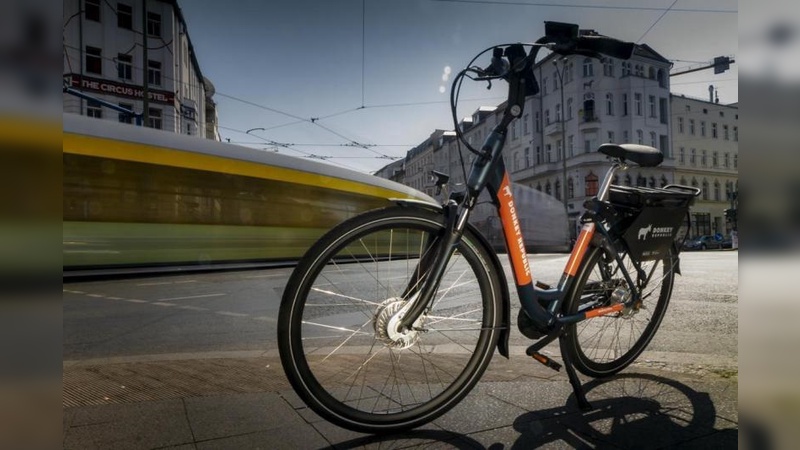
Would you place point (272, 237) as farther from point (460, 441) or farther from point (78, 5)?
point (460, 441)

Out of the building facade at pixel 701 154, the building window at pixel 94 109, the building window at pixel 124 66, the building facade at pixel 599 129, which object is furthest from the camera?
the building window at pixel 94 109

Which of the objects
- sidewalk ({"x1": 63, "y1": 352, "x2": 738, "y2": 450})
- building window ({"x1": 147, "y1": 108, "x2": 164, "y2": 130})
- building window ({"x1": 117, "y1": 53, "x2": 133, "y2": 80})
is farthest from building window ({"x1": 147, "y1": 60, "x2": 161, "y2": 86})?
sidewalk ({"x1": 63, "y1": 352, "x2": 738, "y2": 450})

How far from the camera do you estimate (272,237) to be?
9711mm

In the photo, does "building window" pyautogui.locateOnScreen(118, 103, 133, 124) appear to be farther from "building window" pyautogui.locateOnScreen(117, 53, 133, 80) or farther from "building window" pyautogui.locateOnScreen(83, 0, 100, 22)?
"building window" pyautogui.locateOnScreen(83, 0, 100, 22)

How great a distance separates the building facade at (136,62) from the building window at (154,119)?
0.07 ft

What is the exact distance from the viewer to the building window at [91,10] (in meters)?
3.77

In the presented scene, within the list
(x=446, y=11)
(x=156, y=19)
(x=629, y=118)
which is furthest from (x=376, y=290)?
(x=156, y=19)

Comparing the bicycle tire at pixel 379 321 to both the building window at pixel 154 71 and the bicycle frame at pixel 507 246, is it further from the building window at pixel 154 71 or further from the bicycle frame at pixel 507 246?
the building window at pixel 154 71

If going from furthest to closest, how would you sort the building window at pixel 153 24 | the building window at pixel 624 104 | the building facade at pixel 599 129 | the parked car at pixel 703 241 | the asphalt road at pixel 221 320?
the building window at pixel 153 24, the asphalt road at pixel 221 320, the building window at pixel 624 104, the parked car at pixel 703 241, the building facade at pixel 599 129

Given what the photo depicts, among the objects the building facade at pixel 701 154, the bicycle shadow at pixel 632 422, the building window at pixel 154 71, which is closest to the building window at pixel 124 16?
the building window at pixel 154 71

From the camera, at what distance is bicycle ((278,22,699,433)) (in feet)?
5.71

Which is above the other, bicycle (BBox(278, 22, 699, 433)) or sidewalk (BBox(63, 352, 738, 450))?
bicycle (BBox(278, 22, 699, 433))

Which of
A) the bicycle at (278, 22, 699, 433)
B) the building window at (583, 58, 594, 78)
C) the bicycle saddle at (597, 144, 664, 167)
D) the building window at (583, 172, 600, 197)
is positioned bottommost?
the bicycle at (278, 22, 699, 433)

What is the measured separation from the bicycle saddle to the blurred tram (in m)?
5.66
